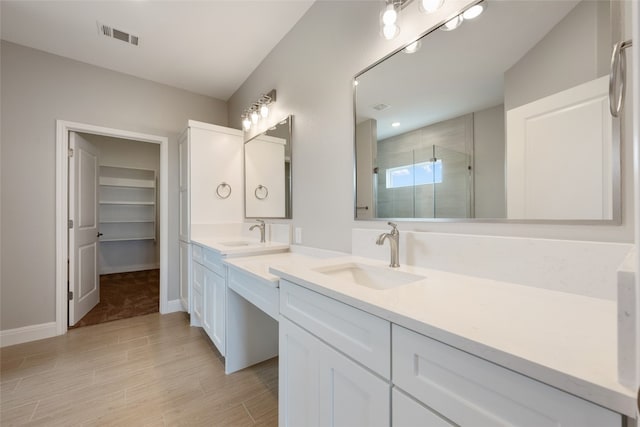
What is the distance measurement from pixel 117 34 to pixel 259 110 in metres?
1.24

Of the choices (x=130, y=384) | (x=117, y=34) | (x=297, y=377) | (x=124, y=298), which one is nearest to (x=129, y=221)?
(x=124, y=298)

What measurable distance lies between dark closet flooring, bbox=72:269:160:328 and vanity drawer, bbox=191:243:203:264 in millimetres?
1071

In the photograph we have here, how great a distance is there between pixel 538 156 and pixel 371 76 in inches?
35.4

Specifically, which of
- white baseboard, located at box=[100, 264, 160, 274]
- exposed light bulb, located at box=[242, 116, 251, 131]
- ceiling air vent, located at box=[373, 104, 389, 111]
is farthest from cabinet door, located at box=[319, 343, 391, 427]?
white baseboard, located at box=[100, 264, 160, 274]

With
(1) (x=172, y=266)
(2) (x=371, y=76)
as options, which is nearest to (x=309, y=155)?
(2) (x=371, y=76)

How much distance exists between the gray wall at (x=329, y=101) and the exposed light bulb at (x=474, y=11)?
6 centimetres

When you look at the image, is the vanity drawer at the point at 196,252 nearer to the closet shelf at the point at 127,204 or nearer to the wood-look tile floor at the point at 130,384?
the wood-look tile floor at the point at 130,384

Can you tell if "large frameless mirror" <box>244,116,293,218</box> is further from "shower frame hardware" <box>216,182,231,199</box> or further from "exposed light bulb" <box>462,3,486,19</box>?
"exposed light bulb" <box>462,3,486,19</box>

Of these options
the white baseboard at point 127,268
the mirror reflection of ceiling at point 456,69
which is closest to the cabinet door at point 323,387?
A: the mirror reflection of ceiling at point 456,69

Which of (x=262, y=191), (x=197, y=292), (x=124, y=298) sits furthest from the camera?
(x=124, y=298)

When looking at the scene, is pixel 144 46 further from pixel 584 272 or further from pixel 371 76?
pixel 584 272

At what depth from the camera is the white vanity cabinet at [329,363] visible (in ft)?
2.26

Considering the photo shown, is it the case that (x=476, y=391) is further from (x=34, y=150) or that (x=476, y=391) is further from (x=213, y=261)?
(x=34, y=150)

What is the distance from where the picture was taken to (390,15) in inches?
47.6
